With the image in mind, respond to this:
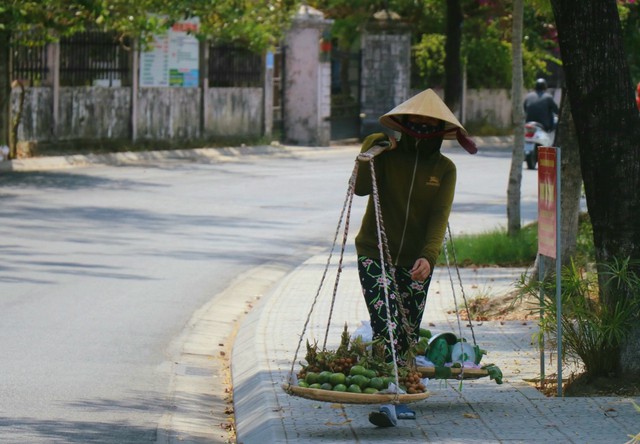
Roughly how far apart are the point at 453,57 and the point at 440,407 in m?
31.3

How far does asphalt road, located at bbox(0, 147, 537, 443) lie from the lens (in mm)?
8773

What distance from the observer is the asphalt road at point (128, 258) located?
28.8 ft

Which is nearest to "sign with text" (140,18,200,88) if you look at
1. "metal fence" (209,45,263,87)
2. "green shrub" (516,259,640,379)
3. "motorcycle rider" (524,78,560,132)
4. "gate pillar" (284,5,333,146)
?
"metal fence" (209,45,263,87)

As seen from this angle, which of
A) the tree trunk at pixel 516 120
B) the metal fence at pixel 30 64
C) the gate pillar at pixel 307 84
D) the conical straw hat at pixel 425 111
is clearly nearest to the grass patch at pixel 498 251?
the tree trunk at pixel 516 120

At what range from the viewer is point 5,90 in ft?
84.0

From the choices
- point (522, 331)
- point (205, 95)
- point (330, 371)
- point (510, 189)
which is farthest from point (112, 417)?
point (205, 95)

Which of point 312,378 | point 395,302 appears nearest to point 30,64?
point 395,302

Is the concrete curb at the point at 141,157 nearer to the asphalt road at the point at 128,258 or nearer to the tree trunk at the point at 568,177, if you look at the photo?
the asphalt road at the point at 128,258

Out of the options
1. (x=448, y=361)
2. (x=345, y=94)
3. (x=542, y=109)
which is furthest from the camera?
(x=345, y=94)

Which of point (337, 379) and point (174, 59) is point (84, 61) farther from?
point (337, 379)

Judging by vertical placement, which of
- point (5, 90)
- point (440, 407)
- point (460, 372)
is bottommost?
point (440, 407)

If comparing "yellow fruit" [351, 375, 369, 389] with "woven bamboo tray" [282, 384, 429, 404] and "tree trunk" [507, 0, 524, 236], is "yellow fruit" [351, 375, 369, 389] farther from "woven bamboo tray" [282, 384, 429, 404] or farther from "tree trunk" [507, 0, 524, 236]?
"tree trunk" [507, 0, 524, 236]

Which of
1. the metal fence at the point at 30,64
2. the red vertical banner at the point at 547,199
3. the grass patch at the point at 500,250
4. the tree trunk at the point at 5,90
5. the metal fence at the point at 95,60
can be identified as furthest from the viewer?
the metal fence at the point at 95,60

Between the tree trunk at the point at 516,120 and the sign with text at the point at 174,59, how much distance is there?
16.3 meters
